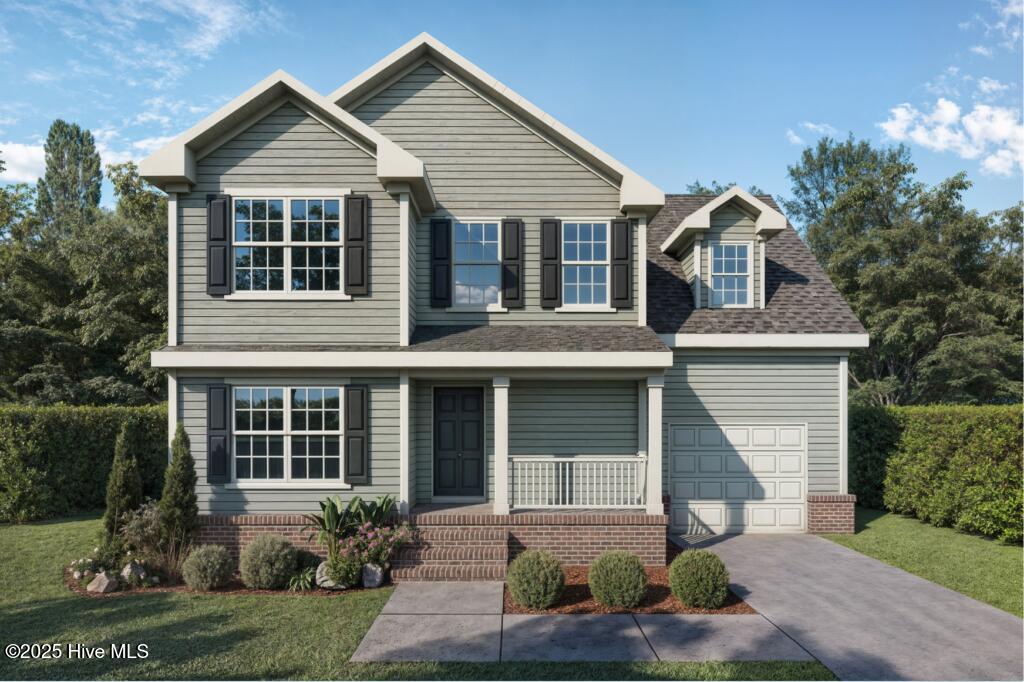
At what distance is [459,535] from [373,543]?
1404mm

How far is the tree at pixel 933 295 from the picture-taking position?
2262 cm

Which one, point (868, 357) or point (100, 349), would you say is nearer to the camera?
point (100, 349)

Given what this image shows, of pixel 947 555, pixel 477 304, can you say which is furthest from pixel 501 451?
pixel 947 555

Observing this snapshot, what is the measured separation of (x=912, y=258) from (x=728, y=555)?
18.5 m

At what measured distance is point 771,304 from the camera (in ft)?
43.0

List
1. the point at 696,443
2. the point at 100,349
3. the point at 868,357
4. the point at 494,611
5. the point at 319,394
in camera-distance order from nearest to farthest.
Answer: the point at 494,611 → the point at 319,394 → the point at 696,443 → the point at 100,349 → the point at 868,357

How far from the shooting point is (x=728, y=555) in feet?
35.4

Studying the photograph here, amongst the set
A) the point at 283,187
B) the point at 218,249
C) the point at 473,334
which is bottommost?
the point at 473,334

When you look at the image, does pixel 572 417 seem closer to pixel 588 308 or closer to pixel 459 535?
pixel 588 308

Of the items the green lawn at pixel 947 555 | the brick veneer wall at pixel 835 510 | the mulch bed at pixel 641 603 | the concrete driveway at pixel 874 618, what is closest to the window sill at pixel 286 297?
the mulch bed at pixel 641 603

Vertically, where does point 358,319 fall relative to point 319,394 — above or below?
above

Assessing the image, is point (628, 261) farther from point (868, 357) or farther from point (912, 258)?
point (868, 357)

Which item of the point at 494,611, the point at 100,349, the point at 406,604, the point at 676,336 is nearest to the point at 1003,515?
the point at 676,336

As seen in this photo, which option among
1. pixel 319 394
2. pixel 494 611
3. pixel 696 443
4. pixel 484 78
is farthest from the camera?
pixel 696 443
